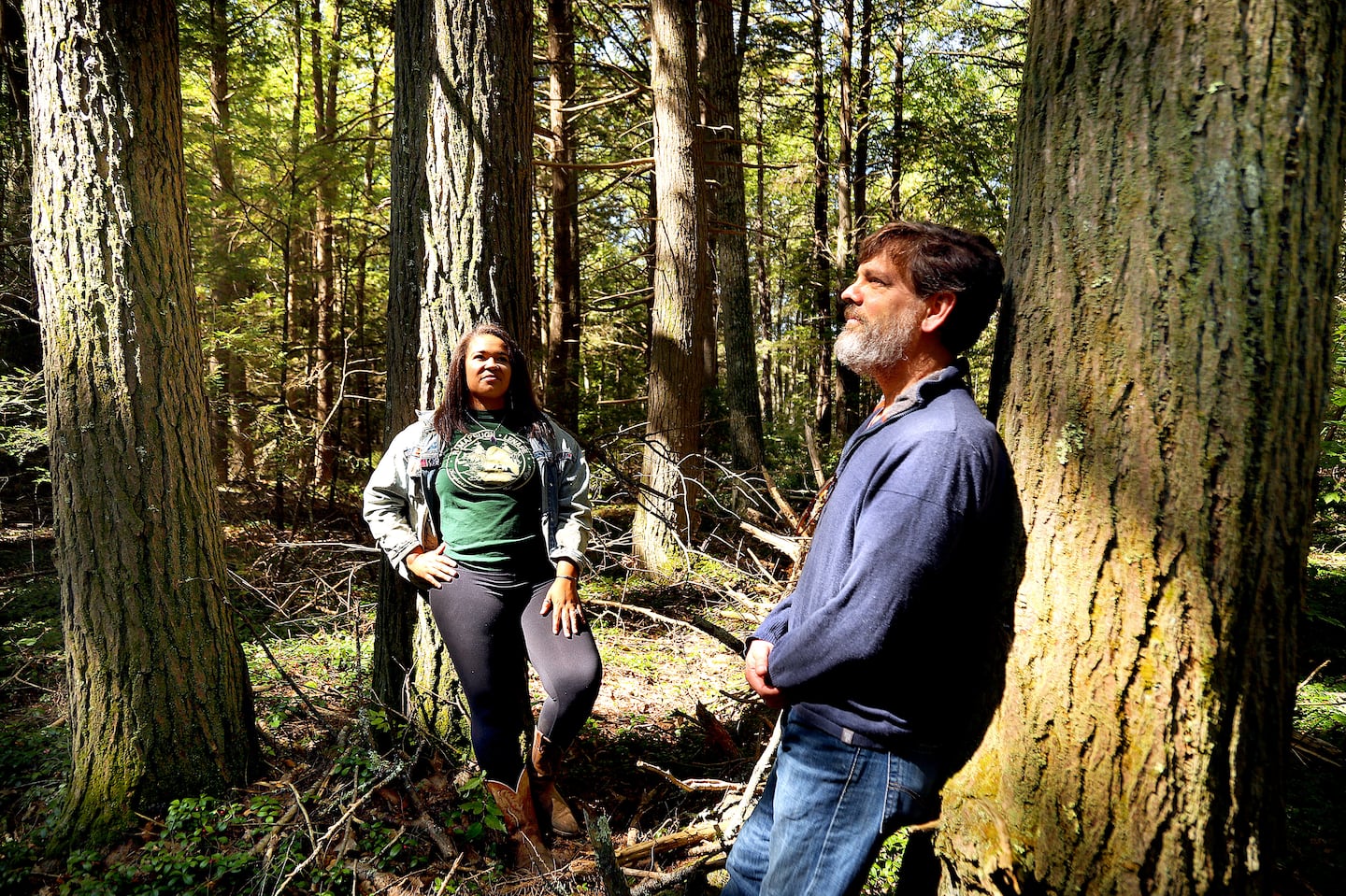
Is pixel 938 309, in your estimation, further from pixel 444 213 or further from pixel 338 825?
pixel 338 825

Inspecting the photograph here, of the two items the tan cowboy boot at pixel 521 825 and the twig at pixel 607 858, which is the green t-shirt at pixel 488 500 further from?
the twig at pixel 607 858

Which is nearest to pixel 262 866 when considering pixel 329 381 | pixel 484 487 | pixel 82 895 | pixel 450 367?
pixel 82 895

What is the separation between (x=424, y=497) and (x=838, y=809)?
2362 millimetres

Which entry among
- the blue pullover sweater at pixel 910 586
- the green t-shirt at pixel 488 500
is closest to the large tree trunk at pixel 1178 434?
the blue pullover sweater at pixel 910 586

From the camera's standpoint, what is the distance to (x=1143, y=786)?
161 cm

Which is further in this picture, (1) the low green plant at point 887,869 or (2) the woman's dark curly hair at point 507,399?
(2) the woman's dark curly hair at point 507,399

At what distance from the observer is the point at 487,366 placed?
3504 mm

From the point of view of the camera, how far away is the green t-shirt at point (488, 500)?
340 centimetres

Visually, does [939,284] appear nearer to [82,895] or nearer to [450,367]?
[450,367]

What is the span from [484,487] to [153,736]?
6.95 ft

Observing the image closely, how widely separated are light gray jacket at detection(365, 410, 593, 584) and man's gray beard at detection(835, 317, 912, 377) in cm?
178

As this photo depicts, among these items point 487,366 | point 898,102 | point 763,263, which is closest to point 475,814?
point 487,366

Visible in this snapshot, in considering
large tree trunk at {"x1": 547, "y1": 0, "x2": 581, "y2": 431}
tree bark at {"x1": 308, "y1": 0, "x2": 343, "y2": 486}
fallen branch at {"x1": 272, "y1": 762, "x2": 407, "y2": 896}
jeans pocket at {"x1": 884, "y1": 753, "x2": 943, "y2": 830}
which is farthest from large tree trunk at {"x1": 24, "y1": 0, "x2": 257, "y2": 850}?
large tree trunk at {"x1": 547, "y1": 0, "x2": 581, "y2": 431}

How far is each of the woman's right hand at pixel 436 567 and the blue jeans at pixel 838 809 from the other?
193 centimetres
